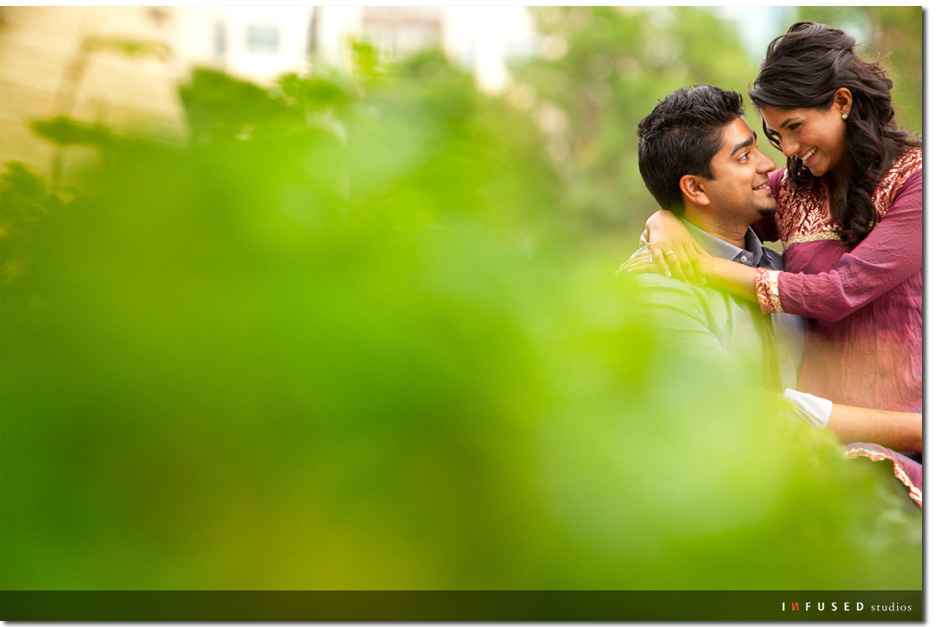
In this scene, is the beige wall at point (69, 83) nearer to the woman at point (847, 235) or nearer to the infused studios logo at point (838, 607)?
the infused studios logo at point (838, 607)

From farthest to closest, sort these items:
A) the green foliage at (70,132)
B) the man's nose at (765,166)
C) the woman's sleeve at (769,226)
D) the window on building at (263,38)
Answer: the woman's sleeve at (769,226), the man's nose at (765,166), the window on building at (263,38), the green foliage at (70,132)

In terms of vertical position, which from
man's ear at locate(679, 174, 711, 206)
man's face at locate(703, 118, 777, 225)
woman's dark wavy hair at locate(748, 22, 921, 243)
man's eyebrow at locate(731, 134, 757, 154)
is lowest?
man's ear at locate(679, 174, 711, 206)

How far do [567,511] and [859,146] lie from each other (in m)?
1.38

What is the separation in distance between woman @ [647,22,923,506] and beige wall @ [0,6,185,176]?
124 cm

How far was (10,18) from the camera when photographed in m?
0.42

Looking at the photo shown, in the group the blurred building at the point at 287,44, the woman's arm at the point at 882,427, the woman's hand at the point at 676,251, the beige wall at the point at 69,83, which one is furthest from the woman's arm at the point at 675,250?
the beige wall at the point at 69,83

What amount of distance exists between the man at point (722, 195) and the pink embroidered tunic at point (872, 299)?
0.22 feet

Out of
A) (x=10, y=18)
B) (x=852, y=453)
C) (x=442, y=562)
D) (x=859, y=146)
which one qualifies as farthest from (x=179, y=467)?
(x=859, y=146)

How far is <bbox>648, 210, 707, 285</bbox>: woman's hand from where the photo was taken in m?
1.54

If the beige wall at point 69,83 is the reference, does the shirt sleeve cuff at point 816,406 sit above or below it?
below

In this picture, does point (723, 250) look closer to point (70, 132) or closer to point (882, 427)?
point (882, 427)

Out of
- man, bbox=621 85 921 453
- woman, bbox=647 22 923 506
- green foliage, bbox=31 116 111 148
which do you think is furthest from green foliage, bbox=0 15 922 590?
woman, bbox=647 22 923 506

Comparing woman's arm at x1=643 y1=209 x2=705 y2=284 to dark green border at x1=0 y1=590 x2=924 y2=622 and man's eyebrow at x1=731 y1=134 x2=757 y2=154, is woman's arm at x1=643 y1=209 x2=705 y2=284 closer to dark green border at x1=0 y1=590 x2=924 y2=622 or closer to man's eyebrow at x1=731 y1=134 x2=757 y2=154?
man's eyebrow at x1=731 y1=134 x2=757 y2=154

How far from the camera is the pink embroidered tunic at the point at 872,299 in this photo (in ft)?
4.69
